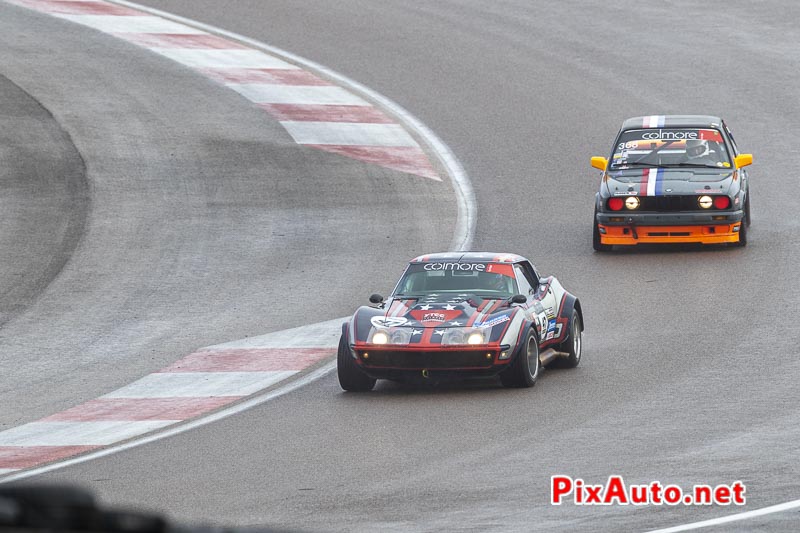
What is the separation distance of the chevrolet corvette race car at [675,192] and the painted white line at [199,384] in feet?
21.3

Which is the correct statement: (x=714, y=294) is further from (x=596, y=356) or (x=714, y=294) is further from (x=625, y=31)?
(x=625, y=31)

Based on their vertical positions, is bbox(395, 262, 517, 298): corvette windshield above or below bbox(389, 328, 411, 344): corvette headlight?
above

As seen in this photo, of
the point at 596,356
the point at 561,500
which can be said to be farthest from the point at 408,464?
the point at 596,356

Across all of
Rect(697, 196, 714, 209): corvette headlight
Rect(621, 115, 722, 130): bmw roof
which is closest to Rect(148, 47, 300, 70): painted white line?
Rect(621, 115, 722, 130): bmw roof

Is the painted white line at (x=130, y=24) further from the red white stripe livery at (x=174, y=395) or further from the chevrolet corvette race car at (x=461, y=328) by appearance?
the chevrolet corvette race car at (x=461, y=328)

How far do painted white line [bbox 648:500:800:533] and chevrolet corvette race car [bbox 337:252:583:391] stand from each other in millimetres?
4410

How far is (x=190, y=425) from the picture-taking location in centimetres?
1144

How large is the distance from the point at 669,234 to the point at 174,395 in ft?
26.3

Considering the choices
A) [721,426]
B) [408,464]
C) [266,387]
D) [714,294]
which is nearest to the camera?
[408,464]

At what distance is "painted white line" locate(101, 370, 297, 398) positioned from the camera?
41.9 feet

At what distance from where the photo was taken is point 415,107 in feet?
84.8

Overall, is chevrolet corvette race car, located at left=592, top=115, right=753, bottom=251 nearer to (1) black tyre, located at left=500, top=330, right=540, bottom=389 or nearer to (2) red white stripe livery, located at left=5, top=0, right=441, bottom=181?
(2) red white stripe livery, located at left=5, top=0, right=441, bottom=181

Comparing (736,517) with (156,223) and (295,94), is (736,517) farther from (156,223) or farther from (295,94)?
(295,94)

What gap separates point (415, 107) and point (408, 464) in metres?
16.9
